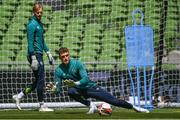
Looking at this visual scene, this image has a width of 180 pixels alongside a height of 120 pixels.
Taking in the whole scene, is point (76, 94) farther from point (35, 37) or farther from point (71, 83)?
point (35, 37)

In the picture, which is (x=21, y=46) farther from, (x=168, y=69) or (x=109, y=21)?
(x=168, y=69)

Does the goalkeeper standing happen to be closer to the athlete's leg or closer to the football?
the athlete's leg

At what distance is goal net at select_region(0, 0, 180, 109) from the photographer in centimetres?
1423

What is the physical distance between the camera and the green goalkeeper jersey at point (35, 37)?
1091 cm

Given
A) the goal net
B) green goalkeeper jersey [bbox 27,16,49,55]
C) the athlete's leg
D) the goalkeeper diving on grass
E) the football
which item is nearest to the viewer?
the football

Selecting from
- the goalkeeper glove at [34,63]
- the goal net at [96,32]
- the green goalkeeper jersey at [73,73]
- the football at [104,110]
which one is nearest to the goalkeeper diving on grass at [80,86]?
the green goalkeeper jersey at [73,73]

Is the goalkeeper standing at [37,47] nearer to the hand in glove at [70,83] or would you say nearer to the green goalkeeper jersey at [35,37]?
the green goalkeeper jersey at [35,37]

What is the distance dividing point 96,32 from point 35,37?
450 cm

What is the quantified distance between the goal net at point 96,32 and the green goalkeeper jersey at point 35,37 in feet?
10.0

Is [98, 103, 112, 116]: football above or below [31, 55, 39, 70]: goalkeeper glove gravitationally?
below

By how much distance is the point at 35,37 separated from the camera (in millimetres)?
11117

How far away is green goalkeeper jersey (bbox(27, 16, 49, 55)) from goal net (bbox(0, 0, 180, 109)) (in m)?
3.06

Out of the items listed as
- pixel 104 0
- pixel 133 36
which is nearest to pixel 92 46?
pixel 104 0

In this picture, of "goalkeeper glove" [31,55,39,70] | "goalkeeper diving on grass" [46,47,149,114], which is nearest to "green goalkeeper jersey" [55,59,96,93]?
"goalkeeper diving on grass" [46,47,149,114]
